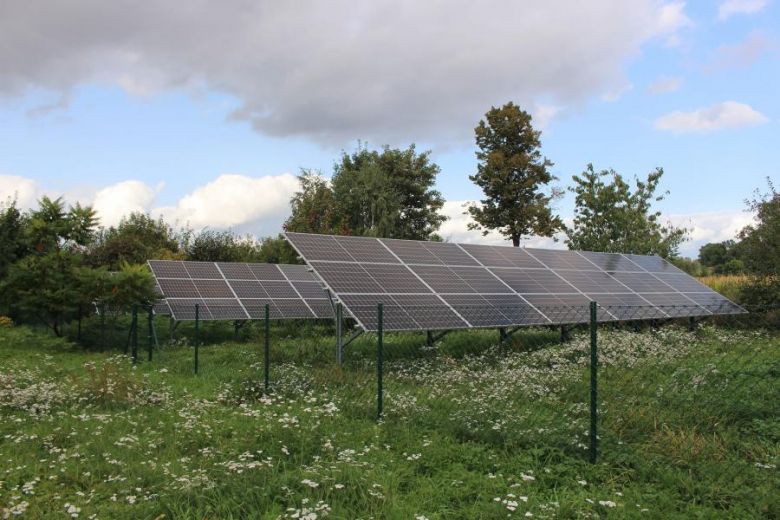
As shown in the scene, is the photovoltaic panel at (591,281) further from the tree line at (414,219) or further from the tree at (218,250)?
the tree at (218,250)

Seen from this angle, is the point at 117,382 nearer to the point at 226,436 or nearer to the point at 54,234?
the point at 226,436

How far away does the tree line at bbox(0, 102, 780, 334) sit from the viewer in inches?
917

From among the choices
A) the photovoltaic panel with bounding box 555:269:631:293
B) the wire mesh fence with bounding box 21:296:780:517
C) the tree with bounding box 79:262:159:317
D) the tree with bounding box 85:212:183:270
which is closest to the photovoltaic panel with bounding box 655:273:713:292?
the photovoltaic panel with bounding box 555:269:631:293

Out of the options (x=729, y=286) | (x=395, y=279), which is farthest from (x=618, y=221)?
(x=395, y=279)

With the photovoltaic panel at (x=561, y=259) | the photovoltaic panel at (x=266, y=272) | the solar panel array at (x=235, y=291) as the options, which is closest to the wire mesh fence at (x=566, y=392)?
the solar panel array at (x=235, y=291)

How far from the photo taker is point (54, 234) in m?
20.7

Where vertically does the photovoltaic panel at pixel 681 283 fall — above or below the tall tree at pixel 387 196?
below

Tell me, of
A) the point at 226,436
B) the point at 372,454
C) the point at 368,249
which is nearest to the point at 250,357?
the point at 368,249

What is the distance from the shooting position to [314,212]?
→ 136 ft

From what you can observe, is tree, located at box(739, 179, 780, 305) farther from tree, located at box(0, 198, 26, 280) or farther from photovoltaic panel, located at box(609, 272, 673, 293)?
tree, located at box(0, 198, 26, 280)

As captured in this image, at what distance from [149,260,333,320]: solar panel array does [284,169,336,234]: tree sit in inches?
567

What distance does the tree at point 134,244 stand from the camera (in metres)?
38.3

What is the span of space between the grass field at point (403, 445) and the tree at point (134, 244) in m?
28.0

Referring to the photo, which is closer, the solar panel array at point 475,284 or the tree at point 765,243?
the solar panel array at point 475,284
